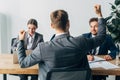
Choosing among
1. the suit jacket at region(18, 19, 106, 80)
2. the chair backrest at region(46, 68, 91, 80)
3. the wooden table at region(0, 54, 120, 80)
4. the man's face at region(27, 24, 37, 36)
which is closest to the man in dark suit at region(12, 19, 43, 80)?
the man's face at region(27, 24, 37, 36)

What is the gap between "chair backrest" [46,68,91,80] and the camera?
197 cm

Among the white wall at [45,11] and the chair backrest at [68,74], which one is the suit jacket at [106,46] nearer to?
the white wall at [45,11]

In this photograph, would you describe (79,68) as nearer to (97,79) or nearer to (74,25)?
(97,79)

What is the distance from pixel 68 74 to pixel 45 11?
9.02ft

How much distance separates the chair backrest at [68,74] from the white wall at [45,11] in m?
2.66

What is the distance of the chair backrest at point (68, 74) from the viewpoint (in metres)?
1.97

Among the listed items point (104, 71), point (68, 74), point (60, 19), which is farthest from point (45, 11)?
point (68, 74)

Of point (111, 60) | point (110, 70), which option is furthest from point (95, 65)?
point (111, 60)

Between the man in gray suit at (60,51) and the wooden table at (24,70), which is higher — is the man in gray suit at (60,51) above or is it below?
above

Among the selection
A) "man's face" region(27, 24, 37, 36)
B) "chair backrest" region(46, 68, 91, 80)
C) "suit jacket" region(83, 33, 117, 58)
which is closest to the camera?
"chair backrest" region(46, 68, 91, 80)

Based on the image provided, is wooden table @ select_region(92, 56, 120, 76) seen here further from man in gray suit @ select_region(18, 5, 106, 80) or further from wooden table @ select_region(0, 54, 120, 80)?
man in gray suit @ select_region(18, 5, 106, 80)

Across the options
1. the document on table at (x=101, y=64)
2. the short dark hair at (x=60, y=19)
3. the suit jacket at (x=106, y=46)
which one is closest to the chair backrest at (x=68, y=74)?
the short dark hair at (x=60, y=19)

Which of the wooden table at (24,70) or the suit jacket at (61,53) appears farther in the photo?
the wooden table at (24,70)

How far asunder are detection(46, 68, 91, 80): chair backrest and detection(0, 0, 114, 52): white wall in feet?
8.74
